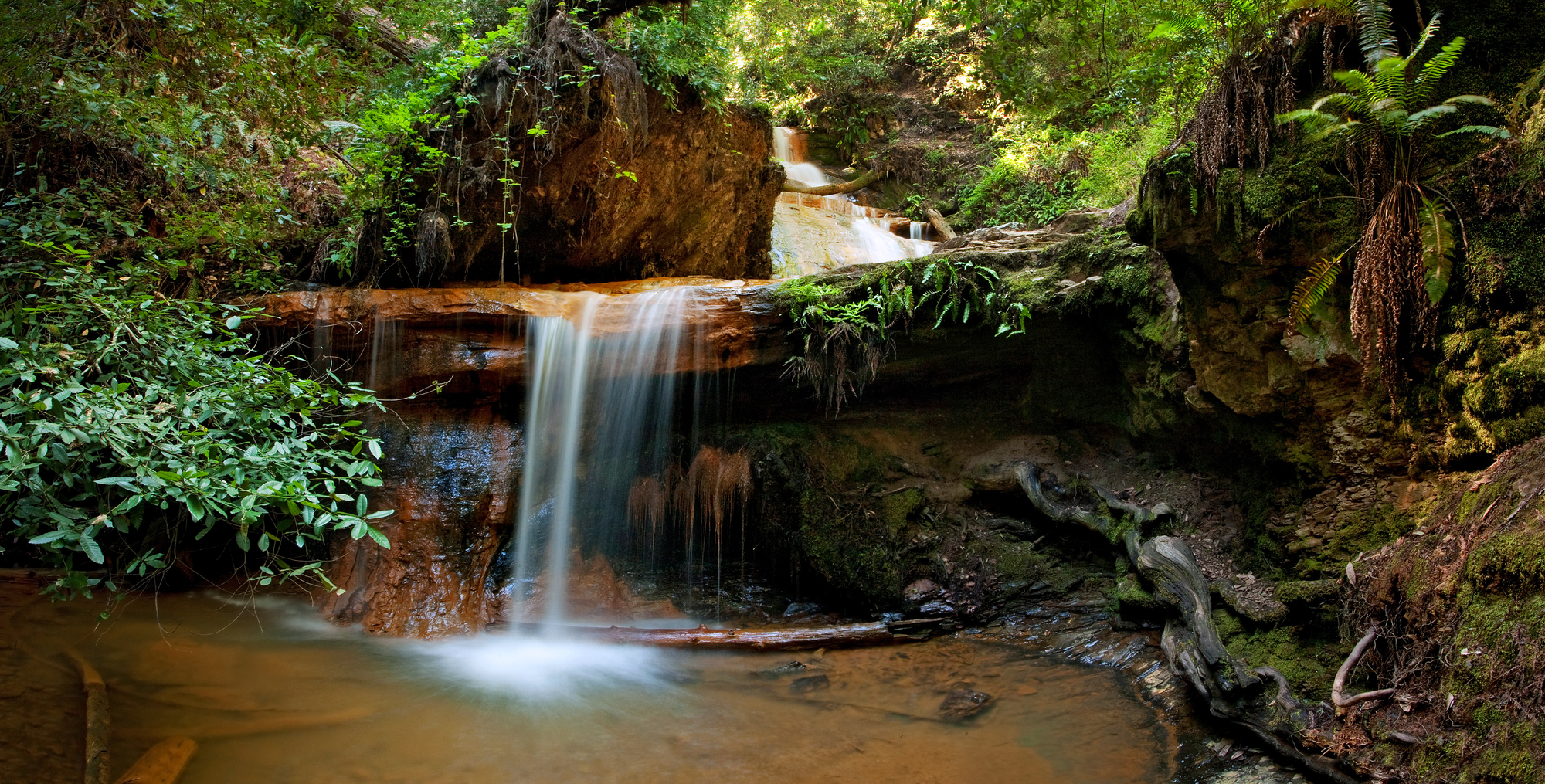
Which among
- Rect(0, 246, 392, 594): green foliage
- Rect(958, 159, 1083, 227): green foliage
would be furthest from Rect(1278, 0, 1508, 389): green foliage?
Rect(958, 159, 1083, 227): green foliage

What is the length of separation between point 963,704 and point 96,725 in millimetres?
4976

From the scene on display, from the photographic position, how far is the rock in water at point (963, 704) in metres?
4.78

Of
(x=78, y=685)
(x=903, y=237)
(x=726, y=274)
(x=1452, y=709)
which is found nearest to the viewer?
(x=1452, y=709)

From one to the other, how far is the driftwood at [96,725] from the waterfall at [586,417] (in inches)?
128

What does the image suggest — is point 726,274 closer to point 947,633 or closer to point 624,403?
point 624,403

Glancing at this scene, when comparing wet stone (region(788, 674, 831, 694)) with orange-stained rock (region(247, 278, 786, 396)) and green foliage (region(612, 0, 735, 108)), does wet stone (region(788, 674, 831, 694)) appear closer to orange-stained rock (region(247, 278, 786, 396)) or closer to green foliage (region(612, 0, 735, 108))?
orange-stained rock (region(247, 278, 786, 396))

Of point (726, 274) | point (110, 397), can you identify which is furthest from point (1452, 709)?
point (726, 274)

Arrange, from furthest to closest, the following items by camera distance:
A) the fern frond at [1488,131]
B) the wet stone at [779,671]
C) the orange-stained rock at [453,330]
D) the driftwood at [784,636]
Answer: the orange-stained rock at [453,330] → the driftwood at [784,636] → the wet stone at [779,671] → the fern frond at [1488,131]

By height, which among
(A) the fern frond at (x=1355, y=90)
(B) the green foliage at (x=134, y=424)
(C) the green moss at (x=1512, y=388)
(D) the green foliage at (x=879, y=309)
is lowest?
(B) the green foliage at (x=134, y=424)

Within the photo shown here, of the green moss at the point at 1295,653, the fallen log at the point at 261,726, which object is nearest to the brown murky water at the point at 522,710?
the fallen log at the point at 261,726

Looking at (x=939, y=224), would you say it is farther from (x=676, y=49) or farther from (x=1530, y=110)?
→ (x=1530, y=110)

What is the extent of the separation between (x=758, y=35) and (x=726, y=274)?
449 inches

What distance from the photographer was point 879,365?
7.43m

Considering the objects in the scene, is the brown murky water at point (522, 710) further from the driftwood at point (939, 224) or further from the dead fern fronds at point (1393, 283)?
the driftwood at point (939, 224)
